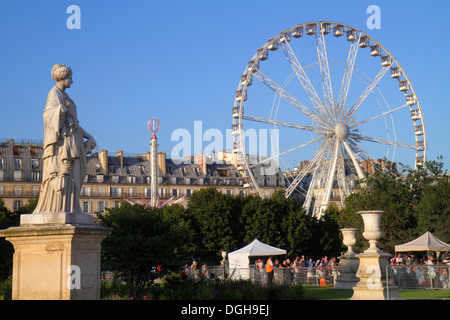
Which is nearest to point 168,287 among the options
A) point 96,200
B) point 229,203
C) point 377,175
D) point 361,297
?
point 361,297

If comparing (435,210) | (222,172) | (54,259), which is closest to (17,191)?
(222,172)

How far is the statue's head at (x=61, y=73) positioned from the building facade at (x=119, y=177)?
226ft

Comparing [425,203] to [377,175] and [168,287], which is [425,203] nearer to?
[377,175]

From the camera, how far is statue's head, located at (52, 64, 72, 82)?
37.7 feet

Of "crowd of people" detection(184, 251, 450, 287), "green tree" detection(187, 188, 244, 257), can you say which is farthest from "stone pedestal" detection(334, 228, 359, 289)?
"green tree" detection(187, 188, 244, 257)

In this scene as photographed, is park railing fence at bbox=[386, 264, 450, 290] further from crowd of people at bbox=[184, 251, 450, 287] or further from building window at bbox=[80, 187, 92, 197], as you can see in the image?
building window at bbox=[80, 187, 92, 197]

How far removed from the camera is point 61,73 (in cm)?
1148

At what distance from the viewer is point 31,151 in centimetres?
9088

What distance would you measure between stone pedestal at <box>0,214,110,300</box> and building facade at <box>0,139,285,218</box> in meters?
69.7

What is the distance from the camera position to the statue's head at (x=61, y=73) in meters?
11.5

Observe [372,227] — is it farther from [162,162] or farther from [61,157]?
[162,162]

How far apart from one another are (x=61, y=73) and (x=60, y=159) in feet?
5.36

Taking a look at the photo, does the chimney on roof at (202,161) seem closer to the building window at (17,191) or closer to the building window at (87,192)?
the building window at (87,192)
